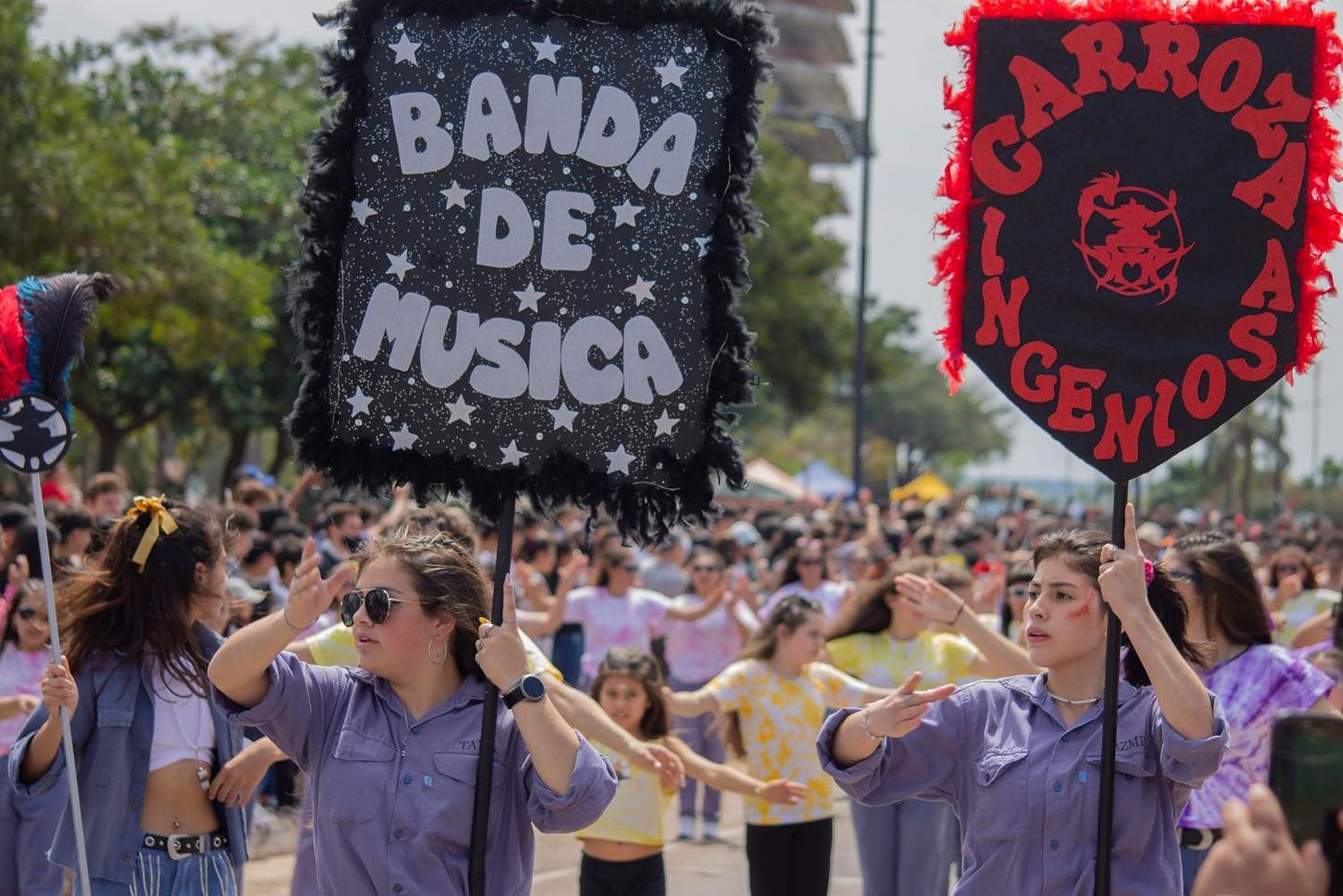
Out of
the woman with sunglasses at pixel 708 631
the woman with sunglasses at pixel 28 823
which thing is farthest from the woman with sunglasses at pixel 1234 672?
the woman with sunglasses at pixel 708 631

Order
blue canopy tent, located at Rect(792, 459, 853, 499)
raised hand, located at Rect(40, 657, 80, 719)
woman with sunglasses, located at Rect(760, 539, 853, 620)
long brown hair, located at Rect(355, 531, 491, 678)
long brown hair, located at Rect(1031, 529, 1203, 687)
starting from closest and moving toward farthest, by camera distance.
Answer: long brown hair, located at Rect(355, 531, 491, 678), long brown hair, located at Rect(1031, 529, 1203, 687), raised hand, located at Rect(40, 657, 80, 719), woman with sunglasses, located at Rect(760, 539, 853, 620), blue canopy tent, located at Rect(792, 459, 853, 499)

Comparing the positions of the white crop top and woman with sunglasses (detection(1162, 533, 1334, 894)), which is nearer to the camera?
the white crop top

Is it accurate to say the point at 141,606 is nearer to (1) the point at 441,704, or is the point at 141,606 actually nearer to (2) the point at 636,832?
(1) the point at 441,704

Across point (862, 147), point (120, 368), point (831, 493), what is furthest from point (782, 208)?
point (120, 368)

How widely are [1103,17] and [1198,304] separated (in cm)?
73

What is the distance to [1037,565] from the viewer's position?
4.52 meters

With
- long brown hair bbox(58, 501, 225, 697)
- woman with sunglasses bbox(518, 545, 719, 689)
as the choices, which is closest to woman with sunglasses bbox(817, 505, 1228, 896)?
long brown hair bbox(58, 501, 225, 697)

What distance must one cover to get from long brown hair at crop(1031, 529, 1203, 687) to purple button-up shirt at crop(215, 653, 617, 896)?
4.23 ft

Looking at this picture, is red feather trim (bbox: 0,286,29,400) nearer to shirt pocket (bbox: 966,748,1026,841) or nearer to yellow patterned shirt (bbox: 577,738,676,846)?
yellow patterned shirt (bbox: 577,738,676,846)

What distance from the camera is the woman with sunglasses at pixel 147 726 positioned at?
498 cm

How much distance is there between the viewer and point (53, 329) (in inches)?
205

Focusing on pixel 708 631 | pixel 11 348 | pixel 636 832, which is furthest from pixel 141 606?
pixel 708 631

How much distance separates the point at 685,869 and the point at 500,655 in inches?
260

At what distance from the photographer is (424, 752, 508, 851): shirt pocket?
4.03 metres
